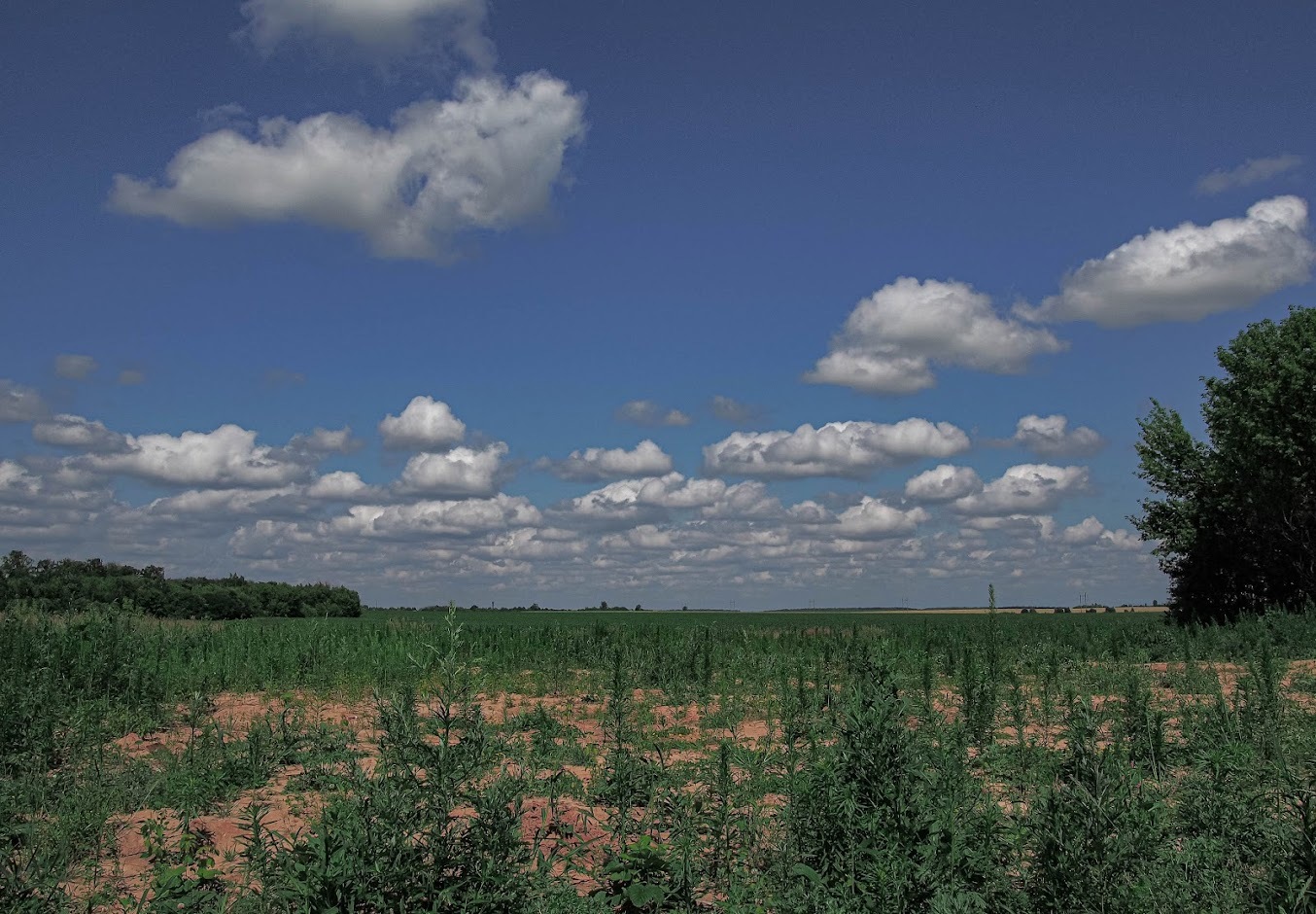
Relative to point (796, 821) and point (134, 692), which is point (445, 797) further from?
point (134, 692)

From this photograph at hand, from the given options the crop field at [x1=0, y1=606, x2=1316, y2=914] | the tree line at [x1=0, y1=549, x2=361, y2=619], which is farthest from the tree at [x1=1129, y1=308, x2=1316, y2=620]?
the tree line at [x1=0, y1=549, x2=361, y2=619]

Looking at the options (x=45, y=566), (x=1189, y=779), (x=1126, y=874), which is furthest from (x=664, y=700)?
(x=45, y=566)

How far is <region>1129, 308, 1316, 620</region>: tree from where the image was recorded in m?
31.9

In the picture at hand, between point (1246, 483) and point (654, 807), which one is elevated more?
point (1246, 483)

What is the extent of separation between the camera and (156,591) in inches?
1447

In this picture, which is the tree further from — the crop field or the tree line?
the tree line

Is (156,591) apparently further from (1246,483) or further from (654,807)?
(1246,483)

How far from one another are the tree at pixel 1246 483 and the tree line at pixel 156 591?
105 feet

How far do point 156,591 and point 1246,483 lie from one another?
137ft

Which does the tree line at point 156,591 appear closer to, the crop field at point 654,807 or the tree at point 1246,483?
the crop field at point 654,807

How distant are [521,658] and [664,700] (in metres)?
6.15

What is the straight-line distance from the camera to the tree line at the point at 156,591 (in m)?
34.0

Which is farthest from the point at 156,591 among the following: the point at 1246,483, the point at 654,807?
the point at 1246,483

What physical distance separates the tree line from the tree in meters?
32.0
